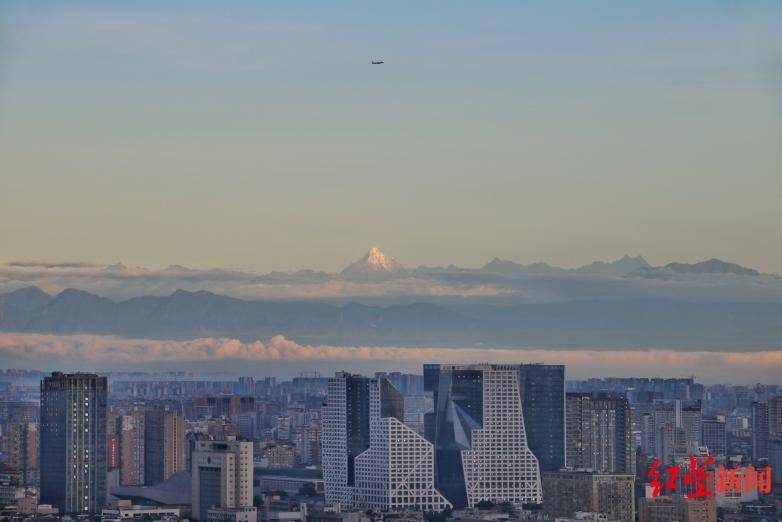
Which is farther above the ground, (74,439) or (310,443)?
(74,439)

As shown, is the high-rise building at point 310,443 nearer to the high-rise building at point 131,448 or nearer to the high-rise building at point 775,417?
the high-rise building at point 131,448

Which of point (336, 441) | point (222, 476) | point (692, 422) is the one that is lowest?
Answer: point (222, 476)

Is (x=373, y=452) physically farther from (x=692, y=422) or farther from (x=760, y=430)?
(x=692, y=422)

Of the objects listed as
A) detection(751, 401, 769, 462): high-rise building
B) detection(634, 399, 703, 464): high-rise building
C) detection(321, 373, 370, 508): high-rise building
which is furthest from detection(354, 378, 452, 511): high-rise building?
detection(751, 401, 769, 462): high-rise building

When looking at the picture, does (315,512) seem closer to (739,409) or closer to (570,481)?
(570,481)

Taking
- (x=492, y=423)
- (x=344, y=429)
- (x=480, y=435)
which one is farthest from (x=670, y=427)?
(x=344, y=429)

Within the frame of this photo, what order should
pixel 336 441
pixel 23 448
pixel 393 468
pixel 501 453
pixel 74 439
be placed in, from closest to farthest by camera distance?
1. pixel 74 439
2. pixel 393 468
3. pixel 23 448
4. pixel 501 453
5. pixel 336 441
